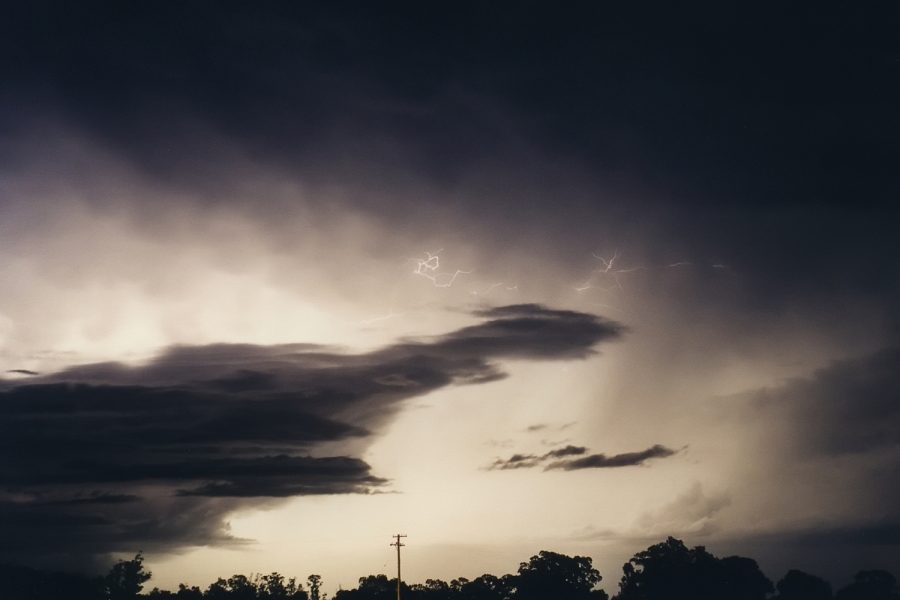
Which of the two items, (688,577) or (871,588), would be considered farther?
(871,588)

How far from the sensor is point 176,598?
402ft

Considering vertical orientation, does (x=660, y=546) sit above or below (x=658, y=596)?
above

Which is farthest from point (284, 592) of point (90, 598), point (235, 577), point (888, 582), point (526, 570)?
point (888, 582)

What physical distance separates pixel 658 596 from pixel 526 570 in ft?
75.3

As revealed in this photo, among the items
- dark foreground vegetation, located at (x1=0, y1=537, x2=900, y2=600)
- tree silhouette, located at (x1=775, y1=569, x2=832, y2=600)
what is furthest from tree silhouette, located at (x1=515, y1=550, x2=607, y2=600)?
tree silhouette, located at (x1=775, y1=569, x2=832, y2=600)

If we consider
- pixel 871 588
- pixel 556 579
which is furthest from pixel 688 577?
pixel 871 588

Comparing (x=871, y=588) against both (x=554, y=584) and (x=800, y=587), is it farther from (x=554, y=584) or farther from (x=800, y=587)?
(x=554, y=584)

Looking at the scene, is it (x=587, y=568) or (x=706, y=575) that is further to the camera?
(x=587, y=568)

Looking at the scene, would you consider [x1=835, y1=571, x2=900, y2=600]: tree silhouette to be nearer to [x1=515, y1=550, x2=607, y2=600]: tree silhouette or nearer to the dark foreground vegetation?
the dark foreground vegetation

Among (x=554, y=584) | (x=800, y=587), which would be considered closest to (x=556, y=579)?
(x=554, y=584)

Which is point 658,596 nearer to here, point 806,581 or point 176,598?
point 806,581

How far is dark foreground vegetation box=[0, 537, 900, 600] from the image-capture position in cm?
11419

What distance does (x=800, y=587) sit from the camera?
5349 inches

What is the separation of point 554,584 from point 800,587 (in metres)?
48.8
